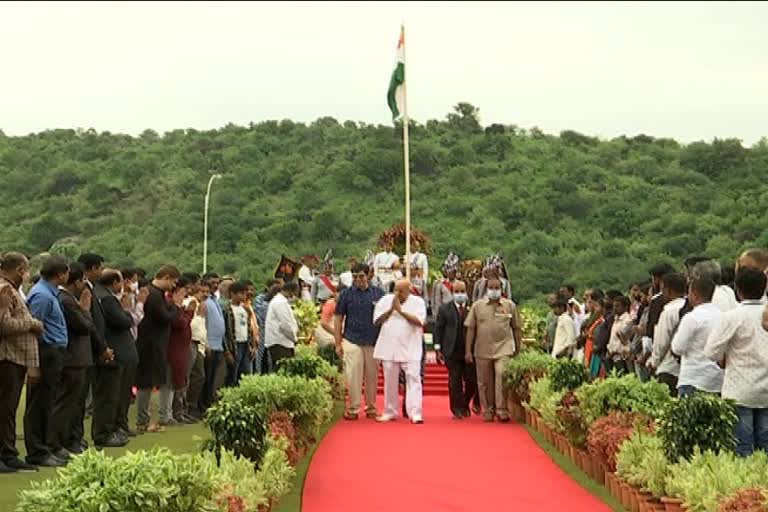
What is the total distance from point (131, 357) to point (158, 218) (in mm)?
57773

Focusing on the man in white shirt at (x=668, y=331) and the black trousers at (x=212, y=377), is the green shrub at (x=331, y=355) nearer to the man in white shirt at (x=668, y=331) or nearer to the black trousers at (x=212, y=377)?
the black trousers at (x=212, y=377)

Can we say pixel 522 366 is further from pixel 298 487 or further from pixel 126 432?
pixel 298 487

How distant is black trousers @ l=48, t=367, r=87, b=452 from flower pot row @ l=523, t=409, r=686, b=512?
14.8 ft

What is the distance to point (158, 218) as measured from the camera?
73125 millimetres

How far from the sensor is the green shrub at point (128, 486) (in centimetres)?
750

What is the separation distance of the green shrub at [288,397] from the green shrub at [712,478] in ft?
14.0

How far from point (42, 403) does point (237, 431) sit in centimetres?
314

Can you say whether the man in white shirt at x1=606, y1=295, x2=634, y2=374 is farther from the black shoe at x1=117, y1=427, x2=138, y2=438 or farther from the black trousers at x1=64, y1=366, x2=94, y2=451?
the black trousers at x1=64, y1=366, x2=94, y2=451

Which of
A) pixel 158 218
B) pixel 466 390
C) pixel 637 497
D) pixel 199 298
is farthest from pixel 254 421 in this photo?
pixel 158 218

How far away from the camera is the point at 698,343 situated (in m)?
12.2

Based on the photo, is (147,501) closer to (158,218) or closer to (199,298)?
(199,298)

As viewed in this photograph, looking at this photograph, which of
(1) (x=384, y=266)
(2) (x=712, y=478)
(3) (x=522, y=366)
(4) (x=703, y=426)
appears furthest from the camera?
(1) (x=384, y=266)

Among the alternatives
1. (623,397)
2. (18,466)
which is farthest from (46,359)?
(623,397)

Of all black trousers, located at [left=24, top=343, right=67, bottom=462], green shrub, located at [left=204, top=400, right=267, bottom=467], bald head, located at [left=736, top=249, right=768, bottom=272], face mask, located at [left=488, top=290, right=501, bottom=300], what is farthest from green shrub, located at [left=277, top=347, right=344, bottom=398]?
bald head, located at [left=736, top=249, right=768, bottom=272]
